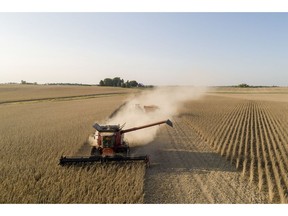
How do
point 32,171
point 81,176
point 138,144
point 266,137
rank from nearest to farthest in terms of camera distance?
point 81,176 < point 32,171 < point 138,144 < point 266,137

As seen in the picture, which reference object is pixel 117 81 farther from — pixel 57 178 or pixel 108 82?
pixel 57 178

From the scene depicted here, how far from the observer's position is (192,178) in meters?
9.86

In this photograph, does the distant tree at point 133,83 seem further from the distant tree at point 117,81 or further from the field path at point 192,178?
the field path at point 192,178

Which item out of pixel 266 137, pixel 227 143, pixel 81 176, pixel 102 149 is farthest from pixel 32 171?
pixel 266 137

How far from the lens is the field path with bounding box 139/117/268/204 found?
8336 millimetres

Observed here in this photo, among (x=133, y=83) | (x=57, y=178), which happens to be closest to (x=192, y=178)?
(x=57, y=178)

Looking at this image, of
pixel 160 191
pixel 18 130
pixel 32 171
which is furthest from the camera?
pixel 18 130

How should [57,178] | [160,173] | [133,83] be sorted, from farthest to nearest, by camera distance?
[133,83] → [160,173] → [57,178]

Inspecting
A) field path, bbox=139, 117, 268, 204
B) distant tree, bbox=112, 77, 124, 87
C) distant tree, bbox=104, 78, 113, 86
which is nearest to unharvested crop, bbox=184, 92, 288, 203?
field path, bbox=139, 117, 268, 204

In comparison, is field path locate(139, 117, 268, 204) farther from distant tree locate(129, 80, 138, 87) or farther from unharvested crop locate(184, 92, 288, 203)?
distant tree locate(129, 80, 138, 87)

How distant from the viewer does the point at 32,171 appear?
10.4 meters

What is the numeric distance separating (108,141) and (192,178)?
376 cm

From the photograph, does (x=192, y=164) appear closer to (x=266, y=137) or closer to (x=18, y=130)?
(x=266, y=137)
